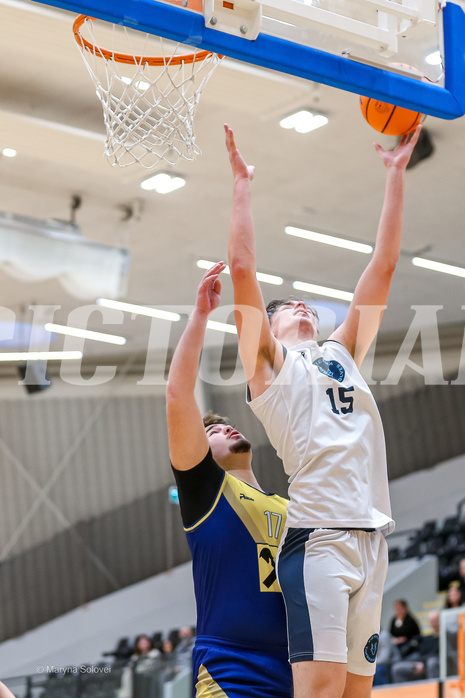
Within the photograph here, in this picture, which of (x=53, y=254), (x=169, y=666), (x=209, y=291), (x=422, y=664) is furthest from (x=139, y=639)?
(x=209, y=291)

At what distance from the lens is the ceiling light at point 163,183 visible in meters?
10.6


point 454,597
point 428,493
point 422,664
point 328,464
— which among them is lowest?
point 422,664

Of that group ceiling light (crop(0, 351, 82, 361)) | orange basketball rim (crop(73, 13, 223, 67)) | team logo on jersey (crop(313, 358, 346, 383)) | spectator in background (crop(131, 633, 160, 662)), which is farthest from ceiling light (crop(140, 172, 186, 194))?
spectator in background (crop(131, 633, 160, 662))

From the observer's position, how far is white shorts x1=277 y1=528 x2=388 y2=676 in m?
3.12

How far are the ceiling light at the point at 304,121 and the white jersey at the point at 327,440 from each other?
6077mm

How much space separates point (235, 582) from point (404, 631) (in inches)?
389

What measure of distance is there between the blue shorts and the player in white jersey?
31 centimetres

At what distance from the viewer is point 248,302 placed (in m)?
3.47

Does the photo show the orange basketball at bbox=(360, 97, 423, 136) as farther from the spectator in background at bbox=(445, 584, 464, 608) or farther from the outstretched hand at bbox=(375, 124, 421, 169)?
the spectator in background at bbox=(445, 584, 464, 608)

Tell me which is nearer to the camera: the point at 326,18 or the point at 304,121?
the point at 326,18

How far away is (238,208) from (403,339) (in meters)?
13.0

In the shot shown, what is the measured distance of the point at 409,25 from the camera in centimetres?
381

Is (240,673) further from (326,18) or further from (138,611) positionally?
(138,611)

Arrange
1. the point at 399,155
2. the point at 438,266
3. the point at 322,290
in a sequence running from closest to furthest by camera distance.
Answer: the point at 399,155, the point at 438,266, the point at 322,290
